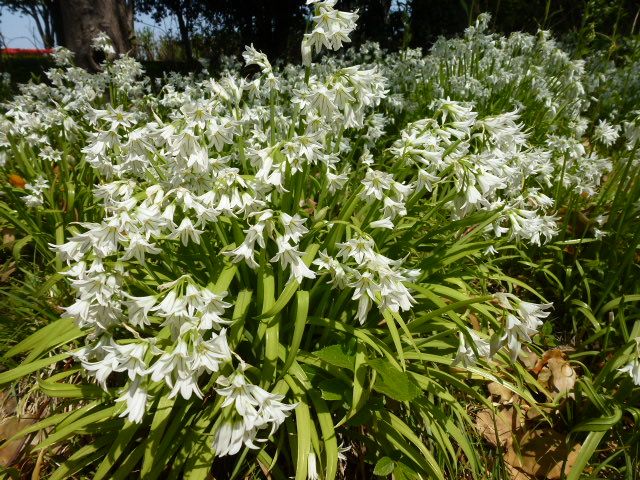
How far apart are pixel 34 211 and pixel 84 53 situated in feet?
8.47

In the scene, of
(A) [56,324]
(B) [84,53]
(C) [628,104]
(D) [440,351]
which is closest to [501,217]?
(D) [440,351]

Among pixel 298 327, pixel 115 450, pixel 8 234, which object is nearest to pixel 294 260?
pixel 298 327

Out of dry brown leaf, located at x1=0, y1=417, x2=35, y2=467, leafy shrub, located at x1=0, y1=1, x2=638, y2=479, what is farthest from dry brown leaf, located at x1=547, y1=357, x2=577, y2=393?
dry brown leaf, located at x1=0, y1=417, x2=35, y2=467

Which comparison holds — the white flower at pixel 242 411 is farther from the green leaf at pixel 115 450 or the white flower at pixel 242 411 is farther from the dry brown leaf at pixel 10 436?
the dry brown leaf at pixel 10 436

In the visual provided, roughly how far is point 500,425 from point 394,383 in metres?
1.14

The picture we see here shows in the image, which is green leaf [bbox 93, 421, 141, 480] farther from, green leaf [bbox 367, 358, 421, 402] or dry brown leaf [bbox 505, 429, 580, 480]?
dry brown leaf [bbox 505, 429, 580, 480]

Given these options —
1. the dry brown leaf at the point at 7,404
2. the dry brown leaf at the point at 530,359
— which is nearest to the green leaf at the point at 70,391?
the dry brown leaf at the point at 7,404

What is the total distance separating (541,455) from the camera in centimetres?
238

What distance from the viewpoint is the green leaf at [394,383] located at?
1.79m

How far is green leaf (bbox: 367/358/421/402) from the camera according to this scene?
1.79m

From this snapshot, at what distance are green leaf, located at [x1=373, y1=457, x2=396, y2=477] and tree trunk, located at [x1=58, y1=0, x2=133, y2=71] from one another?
5.16 metres

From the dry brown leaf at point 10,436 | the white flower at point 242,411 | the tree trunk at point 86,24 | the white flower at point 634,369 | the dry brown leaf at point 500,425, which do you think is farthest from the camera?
the tree trunk at point 86,24

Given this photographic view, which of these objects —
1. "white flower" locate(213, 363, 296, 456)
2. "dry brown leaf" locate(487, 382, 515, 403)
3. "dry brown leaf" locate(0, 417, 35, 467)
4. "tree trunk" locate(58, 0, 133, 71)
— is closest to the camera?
"white flower" locate(213, 363, 296, 456)

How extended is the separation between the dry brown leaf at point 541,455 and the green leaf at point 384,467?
0.85 m
